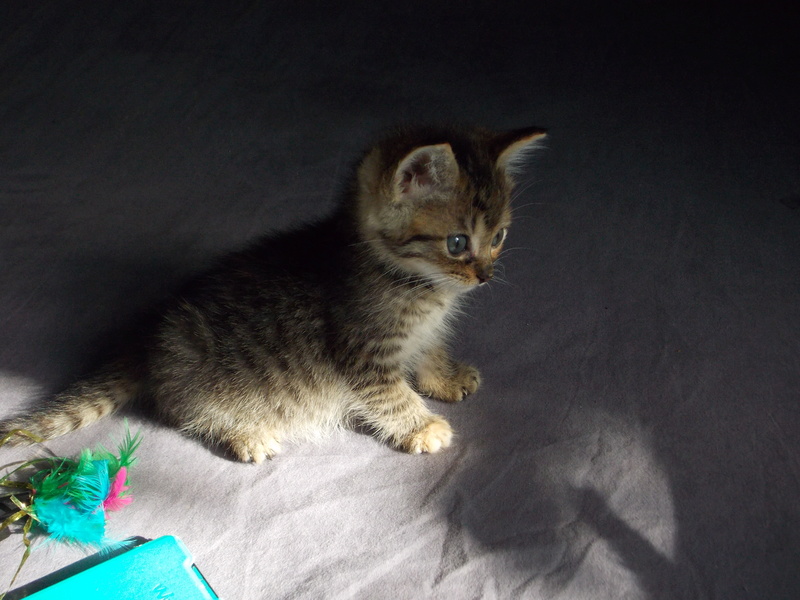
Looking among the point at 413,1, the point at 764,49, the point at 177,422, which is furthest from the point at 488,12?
the point at 177,422

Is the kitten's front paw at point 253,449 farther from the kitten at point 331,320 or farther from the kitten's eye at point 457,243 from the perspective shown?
the kitten's eye at point 457,243

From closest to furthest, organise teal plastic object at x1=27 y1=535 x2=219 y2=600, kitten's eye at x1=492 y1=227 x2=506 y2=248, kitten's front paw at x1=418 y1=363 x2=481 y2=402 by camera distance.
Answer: teal plastic object at x1=27 y1=535 x2=219 y2=600 < kitten's eye at x1=492 y1=227 x2=506 y2=248 < kitten's front paw at x1=418 y1=363 x2=481 y2=402

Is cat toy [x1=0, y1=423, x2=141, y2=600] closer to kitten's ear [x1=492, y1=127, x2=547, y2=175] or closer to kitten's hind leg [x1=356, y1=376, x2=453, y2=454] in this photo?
kitten's hind leg [x1=356, y1=376, x2=453, y2=454]

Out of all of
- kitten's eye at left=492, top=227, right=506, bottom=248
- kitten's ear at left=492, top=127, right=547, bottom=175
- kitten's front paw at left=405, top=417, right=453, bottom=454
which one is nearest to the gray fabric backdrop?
kitten's front paw at left=405, top=417, right=453, bottom=454

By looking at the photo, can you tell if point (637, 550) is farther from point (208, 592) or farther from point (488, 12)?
point (488, 12)

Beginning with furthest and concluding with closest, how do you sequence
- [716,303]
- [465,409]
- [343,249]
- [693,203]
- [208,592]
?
[693,203] < [716,303] < [465,409] < [343,249] < [208,592]
